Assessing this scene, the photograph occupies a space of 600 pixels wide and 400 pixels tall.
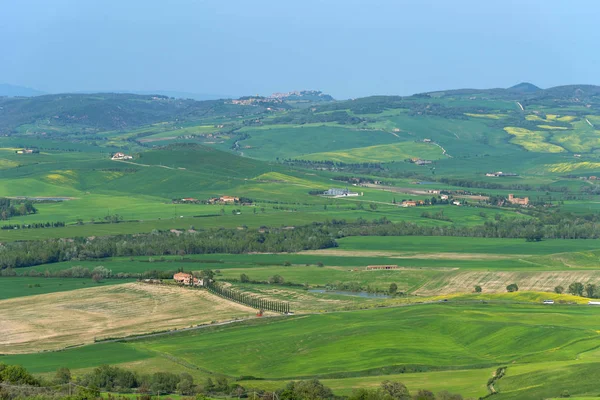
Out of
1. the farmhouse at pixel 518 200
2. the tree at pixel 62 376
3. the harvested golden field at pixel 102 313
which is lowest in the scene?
the harvested golden field at pixel 102 313

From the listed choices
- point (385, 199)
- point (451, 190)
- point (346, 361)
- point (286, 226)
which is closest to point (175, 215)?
point (286, 226)

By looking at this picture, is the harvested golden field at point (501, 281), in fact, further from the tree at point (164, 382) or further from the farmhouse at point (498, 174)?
the farmhouse at point (498, 174)

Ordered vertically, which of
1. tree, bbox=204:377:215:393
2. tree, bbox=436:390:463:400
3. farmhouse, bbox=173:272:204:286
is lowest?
farmhouse, bbox=173:272:204:286

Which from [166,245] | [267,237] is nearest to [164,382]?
[166,245]

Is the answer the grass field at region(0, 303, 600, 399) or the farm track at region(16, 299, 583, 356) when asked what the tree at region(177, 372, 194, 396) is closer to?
the grass field at region(0, 303, 600, 399)

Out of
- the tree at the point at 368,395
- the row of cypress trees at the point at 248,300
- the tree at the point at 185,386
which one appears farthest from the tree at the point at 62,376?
the row of cypress trees at the point at 248,300

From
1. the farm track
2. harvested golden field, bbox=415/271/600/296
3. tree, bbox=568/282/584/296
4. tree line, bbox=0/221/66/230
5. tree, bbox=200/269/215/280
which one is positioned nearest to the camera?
the farm track

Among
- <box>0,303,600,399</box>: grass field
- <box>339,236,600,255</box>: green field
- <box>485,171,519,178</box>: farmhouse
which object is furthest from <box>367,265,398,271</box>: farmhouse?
<box>485,171,519,178</box>: farmhouse
